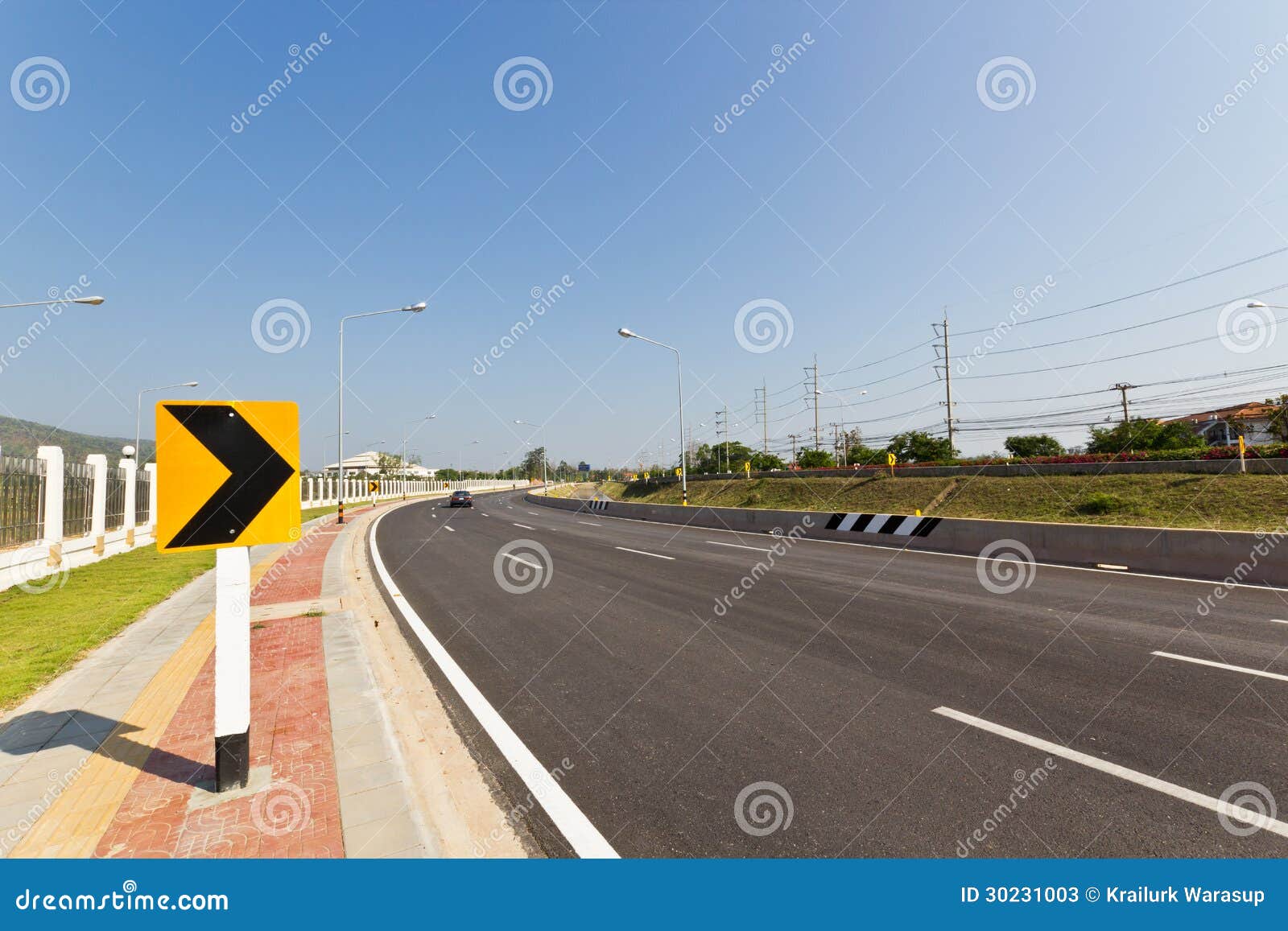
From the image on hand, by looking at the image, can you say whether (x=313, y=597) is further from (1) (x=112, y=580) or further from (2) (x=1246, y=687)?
(2) (x=1246, y=687)

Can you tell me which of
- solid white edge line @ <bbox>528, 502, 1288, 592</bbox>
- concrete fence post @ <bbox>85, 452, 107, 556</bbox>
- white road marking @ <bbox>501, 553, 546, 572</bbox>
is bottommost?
solid white edge line @ <bbox>528, 502, 1288, 592</bbox>

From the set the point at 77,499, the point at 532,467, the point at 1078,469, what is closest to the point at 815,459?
the point at 1078,469

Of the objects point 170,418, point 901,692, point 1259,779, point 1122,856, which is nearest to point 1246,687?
point 1259,779

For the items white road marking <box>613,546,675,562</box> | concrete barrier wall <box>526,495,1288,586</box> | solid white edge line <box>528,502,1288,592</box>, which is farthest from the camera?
white road marking <box>613,546,675,562</box>

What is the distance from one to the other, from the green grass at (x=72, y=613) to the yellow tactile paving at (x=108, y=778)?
3.62ft

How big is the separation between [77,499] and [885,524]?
20852mm

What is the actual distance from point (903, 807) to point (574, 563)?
10.4m

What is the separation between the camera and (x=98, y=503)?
15.4m

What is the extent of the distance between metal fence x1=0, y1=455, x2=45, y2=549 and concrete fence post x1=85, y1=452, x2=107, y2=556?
9.68 feet

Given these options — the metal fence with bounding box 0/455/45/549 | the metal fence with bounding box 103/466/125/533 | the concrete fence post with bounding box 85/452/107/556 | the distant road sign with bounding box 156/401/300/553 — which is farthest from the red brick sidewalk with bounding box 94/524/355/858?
the metal fence with bounding box 103/466/125/533

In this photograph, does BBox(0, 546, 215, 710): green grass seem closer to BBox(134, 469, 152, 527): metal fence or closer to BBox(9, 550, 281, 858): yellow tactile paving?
BBox(9, 550, 281, 858): yellow tactile paving

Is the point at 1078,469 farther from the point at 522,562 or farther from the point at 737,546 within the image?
the point at 522,562

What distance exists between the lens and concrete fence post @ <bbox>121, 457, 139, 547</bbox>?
57.1ft

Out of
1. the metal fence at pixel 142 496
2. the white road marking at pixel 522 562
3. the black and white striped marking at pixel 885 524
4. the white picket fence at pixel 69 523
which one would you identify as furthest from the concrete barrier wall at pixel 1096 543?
the metal fence at pixel 142 496
